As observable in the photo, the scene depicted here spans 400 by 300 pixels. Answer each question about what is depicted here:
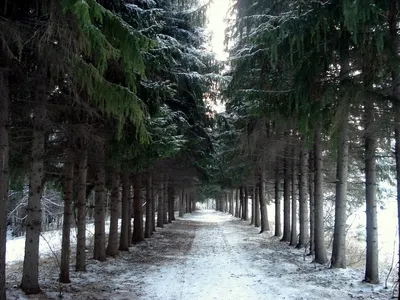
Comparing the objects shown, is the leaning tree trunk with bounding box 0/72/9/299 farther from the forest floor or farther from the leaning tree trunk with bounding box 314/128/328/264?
the leaning tree trunk with bounding box 314/128/328/264

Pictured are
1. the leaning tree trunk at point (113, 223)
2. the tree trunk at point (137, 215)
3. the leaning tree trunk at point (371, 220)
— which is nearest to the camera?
the leaning tree trunk at point (371, 220)

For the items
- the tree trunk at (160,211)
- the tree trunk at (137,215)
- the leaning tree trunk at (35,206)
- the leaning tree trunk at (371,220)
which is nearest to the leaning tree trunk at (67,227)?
the leaning tree trunk at (35,206)

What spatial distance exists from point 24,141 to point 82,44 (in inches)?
186

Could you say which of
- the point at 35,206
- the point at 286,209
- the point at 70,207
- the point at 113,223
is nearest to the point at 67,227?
the point at 70,207

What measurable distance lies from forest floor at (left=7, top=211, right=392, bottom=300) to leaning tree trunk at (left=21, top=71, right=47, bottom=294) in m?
0.30

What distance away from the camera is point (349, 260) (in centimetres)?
1391

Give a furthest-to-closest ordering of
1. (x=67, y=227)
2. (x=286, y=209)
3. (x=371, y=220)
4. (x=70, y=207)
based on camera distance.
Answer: (x=286, y=209)
(x=371, y=220)
(x=70, y=207)
(x=67, y=227)

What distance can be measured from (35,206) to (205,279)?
14.9 ft

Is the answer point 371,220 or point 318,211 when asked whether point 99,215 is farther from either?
point 371,220

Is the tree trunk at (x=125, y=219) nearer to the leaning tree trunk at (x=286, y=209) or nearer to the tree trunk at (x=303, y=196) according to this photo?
the tree trunk at (x=303, y=196)

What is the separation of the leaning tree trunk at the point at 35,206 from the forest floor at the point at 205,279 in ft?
0.99

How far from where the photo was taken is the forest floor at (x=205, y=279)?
27.7 feet

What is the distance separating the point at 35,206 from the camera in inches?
306

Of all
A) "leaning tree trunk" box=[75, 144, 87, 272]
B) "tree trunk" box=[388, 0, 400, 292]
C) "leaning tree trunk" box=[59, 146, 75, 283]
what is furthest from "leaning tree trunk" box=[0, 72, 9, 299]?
"tree trunk" box=[388, 0, 400, 292]
